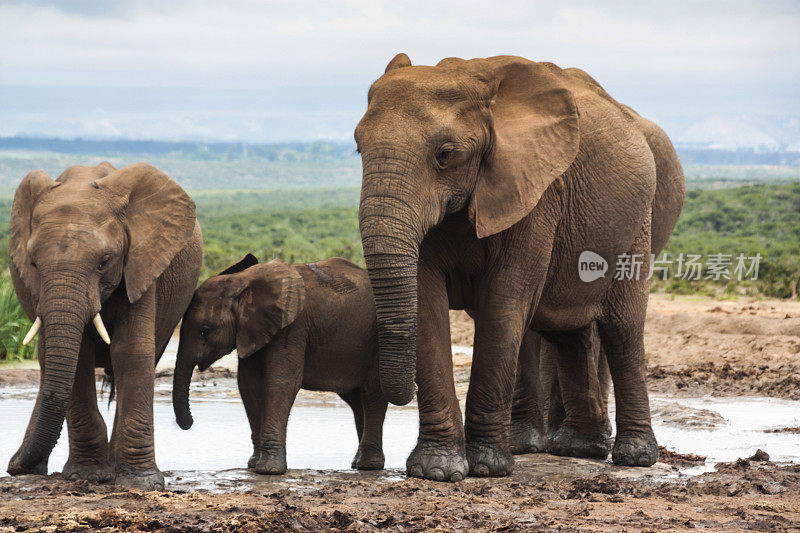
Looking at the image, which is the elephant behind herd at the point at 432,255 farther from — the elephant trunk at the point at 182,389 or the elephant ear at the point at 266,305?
the elephant ear at the point at 266,305

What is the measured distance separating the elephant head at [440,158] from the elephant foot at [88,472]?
6.27 ft

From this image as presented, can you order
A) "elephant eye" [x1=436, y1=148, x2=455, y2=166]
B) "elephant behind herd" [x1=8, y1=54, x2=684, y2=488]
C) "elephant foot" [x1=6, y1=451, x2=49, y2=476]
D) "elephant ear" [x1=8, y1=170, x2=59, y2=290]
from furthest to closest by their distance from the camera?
"elephant foot" [x1=6, y1=451, x2=49, y2=476]
"elephant ear" [x1=8, y1=170, x2=59, y2=290]
"elephant eye" [x1=436, y1=148, x2=455, y2=166]
"elephant behind herd" [x1=8, y1=54, x2=684, y2=488]

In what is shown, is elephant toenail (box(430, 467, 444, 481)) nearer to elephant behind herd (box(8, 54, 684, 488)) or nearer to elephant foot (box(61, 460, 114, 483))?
elephant behind herd (box(8, 54, 684, 488))

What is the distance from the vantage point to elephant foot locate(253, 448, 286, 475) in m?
8.00

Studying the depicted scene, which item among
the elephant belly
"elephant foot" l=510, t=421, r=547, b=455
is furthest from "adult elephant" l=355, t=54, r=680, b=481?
the elephant belly

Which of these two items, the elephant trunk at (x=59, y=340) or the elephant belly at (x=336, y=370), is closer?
the elephant trunk at (x=59, y=340)

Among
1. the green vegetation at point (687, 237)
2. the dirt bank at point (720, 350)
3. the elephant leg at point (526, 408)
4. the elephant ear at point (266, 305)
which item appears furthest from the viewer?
the green vegetation at point (687, 237)

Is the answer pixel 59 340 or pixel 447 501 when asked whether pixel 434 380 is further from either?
pixel 59 340

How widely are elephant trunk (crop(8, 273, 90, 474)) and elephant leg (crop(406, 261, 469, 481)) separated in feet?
6.87

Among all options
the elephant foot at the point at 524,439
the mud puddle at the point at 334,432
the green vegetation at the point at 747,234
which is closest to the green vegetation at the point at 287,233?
the green vegetation at the point at 747,234

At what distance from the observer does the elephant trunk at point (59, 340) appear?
6855mm

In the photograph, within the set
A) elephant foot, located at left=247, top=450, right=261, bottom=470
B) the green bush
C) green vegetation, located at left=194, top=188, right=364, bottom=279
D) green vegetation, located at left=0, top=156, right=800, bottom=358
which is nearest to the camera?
elephant foot, located at left=247, top=450, right=261, bottom=470

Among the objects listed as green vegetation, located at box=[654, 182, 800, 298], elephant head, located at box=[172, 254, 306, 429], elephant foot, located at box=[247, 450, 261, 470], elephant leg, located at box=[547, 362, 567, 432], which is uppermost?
green vegetation, located at box=[654, 182, 800, 298]

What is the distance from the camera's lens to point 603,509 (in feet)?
22.1
